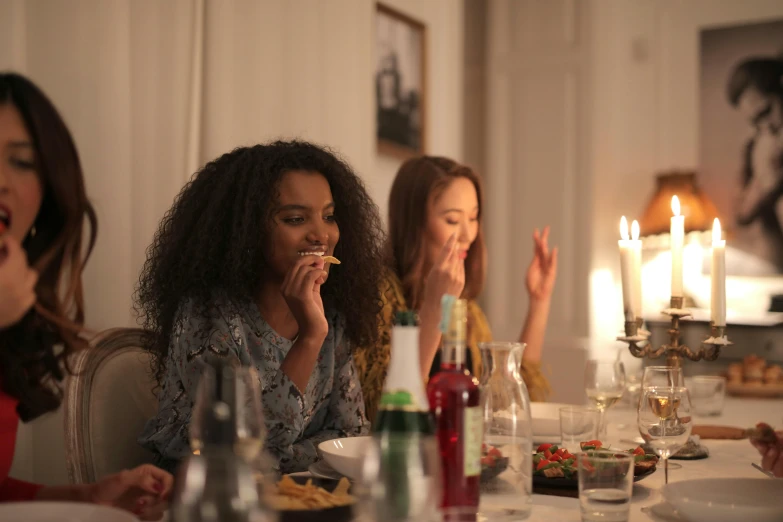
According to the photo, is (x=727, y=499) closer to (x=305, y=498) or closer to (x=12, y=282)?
(x=305, y=498)

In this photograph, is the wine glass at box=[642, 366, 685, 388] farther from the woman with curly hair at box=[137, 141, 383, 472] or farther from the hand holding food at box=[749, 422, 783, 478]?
the woman with curly hair at box=[137, 141, 383, 472]

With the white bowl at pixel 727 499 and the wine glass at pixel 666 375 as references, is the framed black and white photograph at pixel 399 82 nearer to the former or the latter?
the wine glass at pixel 666 375

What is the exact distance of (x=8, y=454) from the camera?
51.5 inches

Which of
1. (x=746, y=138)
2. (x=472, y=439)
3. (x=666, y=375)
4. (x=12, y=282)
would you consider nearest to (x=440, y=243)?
(x=666, y=375)

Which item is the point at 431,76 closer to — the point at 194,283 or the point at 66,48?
the point at 66,48

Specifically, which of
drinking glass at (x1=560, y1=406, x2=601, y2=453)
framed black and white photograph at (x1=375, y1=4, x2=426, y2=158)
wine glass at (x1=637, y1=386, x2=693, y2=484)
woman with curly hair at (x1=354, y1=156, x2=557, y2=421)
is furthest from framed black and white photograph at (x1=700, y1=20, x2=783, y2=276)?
wine glass at (x1=637, y1=386, x2=693, y2=484)

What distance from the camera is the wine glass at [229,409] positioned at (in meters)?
0.82

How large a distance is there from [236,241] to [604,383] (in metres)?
0.85

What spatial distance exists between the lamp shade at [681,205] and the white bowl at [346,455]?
3.43m

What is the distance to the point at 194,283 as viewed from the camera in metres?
1.72

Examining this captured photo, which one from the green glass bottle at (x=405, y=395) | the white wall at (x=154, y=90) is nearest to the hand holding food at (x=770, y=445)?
the green glass bottle at (x=405, y=395)

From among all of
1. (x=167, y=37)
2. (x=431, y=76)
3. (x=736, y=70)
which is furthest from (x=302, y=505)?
(x=736, y=70)

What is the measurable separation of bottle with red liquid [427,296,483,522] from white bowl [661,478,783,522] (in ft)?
0.90

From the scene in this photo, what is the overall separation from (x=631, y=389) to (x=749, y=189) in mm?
2812
